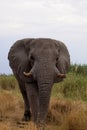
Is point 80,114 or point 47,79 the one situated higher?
point 47,79

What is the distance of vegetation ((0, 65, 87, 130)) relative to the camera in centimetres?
863

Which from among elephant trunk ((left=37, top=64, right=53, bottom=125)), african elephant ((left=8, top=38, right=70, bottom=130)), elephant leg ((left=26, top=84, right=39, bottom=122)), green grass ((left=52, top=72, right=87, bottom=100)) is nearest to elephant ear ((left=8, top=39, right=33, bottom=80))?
african elephant ((left=8, top=38, right=70, bottom=130))

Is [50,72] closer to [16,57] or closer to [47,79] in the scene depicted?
[47,79]

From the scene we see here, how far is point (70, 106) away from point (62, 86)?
13.7 ft

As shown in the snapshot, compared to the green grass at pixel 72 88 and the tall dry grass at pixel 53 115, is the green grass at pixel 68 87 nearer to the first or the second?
the green grass at pixel 72 88

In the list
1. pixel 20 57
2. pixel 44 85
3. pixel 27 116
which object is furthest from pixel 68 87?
pixel 44 85

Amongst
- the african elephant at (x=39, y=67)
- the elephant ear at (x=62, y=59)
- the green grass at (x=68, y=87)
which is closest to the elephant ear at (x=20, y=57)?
the african elephant at (x=39, y=67)

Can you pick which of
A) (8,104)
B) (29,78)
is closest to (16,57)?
(29,78)

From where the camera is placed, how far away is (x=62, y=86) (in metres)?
14.9

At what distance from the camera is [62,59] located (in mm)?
8742

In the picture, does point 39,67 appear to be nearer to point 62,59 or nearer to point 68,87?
point 62,59

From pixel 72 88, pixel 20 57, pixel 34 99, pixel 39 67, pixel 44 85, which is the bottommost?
pixel 72 88

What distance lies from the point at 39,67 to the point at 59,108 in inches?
110

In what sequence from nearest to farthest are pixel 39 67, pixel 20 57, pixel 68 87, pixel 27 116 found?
pixel 39 67 → pixel 20 57 → pixel 27 116 → pixel 68 87
